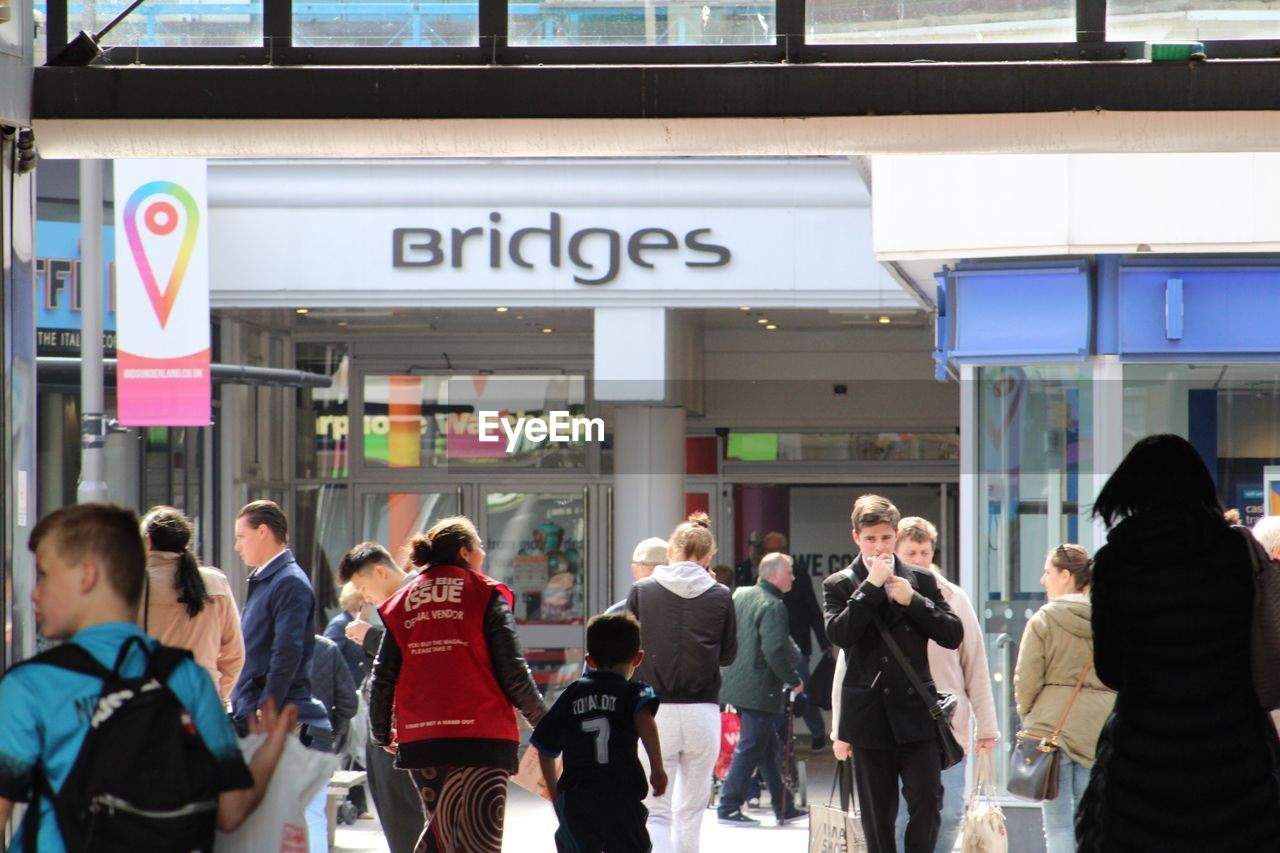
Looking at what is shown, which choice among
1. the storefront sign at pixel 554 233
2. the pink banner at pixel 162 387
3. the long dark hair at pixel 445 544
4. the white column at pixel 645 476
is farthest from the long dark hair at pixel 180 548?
the white column at pixel 645 476

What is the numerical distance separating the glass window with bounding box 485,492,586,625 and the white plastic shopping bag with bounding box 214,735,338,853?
50.8 ft

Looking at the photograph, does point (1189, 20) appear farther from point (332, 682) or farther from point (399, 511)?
point (399, 511)

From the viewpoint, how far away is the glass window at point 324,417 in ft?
62.4

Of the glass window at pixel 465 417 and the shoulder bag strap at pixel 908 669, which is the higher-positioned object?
the glass window at pixel 465 417

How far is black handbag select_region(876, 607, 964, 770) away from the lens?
707cm

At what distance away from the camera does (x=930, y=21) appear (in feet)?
16.3

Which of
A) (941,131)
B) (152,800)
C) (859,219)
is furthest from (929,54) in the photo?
(859,219)

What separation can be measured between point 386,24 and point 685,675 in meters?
4.50

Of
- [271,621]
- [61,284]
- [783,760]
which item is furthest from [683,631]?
[61,284]

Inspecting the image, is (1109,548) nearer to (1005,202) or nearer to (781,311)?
(1005,202)

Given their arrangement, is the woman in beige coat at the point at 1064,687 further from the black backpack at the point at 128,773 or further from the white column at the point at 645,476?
the white column at the point at 645,476

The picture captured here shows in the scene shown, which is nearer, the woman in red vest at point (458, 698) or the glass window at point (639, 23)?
the glass window at point (639, 23)

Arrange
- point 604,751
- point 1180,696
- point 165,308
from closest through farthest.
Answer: point 1180,696 < point 604,751 < point 165,308

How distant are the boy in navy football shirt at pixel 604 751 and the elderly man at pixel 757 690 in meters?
4.80
